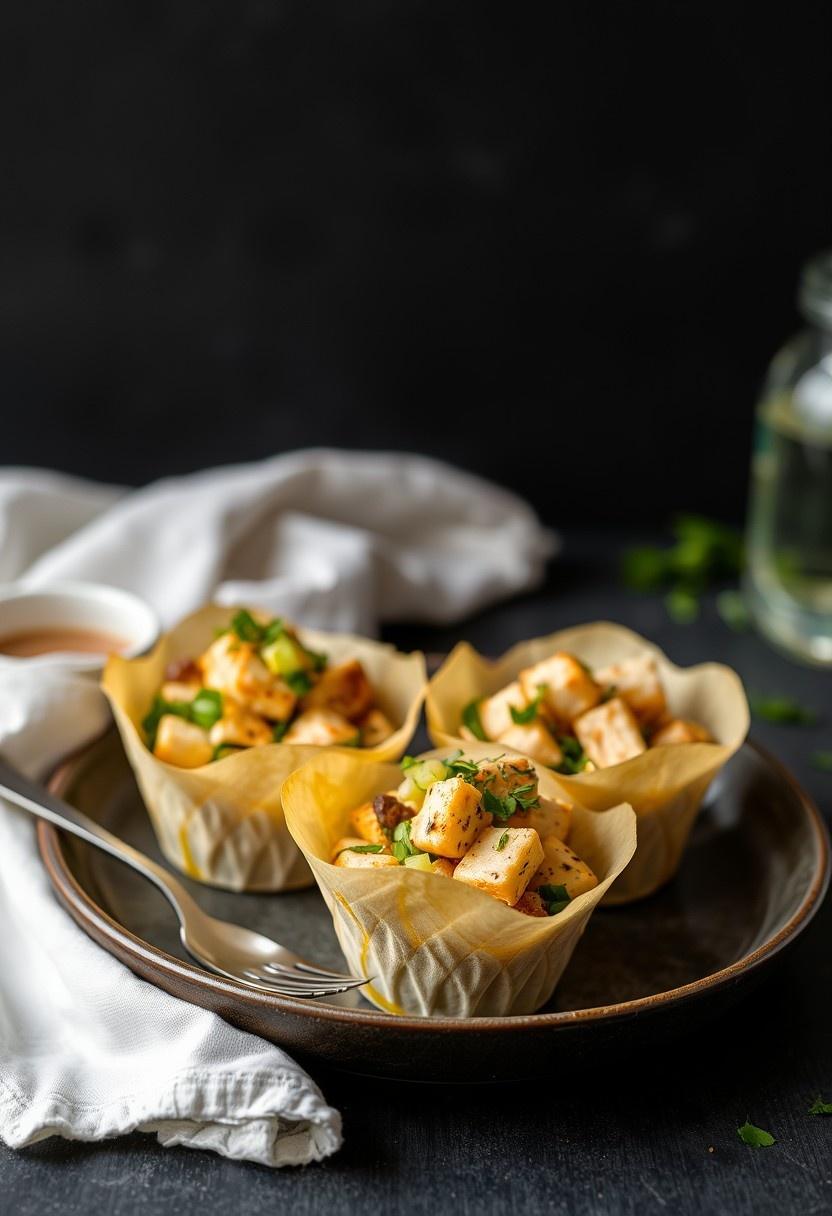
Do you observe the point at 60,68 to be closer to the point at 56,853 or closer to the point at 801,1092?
the point at 56,853

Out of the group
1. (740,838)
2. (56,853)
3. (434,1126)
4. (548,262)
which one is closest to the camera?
(434,1126)

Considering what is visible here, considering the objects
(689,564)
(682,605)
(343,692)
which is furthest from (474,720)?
(689,564)

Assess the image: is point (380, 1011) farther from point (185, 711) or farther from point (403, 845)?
point (185, 711)

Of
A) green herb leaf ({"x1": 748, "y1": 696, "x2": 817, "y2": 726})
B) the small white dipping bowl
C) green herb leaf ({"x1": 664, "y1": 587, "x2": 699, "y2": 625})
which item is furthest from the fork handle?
green herb leaf ({"x1": 664, "y1": 587, "x2": 699, "y2": 625})

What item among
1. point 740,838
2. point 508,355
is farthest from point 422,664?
point 508,355

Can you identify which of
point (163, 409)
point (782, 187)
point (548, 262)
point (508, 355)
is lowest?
point (163, 409)

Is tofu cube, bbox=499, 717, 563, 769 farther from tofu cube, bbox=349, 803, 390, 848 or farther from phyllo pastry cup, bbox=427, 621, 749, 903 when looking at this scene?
tofu cube, bbox=349, 803, 390, 848

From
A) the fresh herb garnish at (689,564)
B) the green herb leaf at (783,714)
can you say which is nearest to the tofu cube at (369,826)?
the green herb leaf at (783,714)
